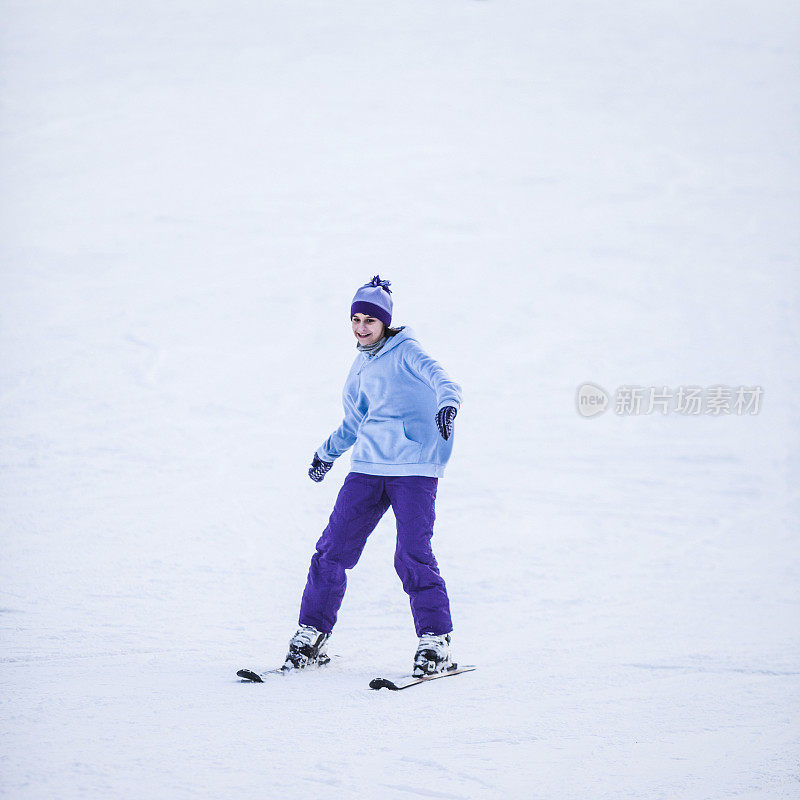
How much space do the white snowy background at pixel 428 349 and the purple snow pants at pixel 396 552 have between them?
26 centimetres

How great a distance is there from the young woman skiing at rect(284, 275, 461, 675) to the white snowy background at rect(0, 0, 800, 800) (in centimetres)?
22

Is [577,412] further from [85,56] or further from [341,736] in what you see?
[85,56]

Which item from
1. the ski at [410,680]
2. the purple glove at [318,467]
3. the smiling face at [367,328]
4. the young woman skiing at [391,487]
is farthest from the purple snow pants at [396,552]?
the smiling face at [367,328]

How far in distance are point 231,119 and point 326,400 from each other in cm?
917

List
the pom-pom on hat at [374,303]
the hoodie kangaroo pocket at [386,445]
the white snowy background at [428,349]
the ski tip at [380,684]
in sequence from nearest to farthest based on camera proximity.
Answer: the white snowy background at [428,349]
the ski tip at [380,684]
the hoodie kangaroo pocket at [386,445]
the pom-pom on hat at [374,303]

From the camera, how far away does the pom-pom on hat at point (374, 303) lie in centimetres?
344

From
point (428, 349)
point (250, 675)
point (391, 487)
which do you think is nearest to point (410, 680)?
point (250, 675)

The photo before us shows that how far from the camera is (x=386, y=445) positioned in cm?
336

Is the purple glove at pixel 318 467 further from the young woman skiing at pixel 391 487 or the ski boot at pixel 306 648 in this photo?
the ski boot at pixel 306 648

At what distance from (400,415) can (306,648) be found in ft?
2.81

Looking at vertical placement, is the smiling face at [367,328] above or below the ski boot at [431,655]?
above

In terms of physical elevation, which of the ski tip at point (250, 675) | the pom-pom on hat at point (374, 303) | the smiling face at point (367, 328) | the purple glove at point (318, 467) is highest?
the pom-pom on hat at point (374, 303)

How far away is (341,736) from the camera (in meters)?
2.50

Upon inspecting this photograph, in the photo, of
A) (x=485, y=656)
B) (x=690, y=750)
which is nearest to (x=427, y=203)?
(x=485, y=656)
